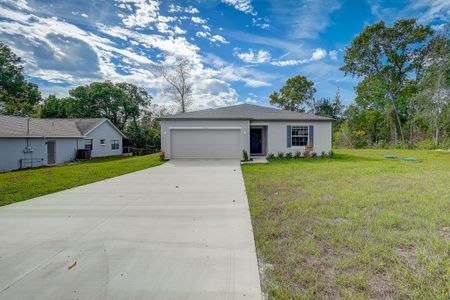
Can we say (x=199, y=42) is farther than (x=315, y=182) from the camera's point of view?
Yes

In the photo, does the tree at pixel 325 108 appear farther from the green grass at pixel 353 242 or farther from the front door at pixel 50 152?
the front door at pixel 50 152

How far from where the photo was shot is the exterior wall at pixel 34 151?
13.7 meters

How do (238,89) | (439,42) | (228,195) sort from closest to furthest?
(228,195)
(439,42)
(238,89)

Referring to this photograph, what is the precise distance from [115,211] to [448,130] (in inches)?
1015

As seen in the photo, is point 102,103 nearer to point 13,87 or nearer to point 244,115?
point 13,87

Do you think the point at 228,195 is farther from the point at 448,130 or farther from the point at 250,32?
A: the point at 448,130

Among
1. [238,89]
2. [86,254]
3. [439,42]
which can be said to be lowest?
[86,254]

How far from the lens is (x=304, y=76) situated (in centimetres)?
3106

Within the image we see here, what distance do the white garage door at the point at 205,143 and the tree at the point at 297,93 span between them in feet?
72.2

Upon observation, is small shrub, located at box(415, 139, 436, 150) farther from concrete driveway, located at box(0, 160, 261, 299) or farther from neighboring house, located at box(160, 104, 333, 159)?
concrete driveway, located at box(0, 160, 261, 299)

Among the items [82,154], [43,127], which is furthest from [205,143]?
[43,127]

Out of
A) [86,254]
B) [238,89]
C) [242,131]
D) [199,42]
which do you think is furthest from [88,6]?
[238,89]

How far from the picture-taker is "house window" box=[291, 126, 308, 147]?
13.3m

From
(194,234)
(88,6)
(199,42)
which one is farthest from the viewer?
(199,42)
